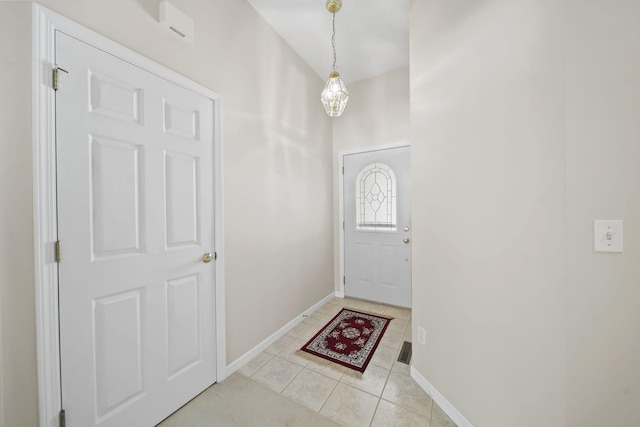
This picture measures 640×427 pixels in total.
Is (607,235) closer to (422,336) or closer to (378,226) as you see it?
(422,336)

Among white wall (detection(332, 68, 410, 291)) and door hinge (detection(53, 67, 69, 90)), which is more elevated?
white wall (detection(332, 68, 410, 291))

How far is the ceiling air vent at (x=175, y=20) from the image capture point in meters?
1.30

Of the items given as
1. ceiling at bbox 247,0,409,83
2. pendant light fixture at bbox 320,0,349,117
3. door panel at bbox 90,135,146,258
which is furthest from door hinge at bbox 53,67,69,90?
ceiling at bbox 247,0,409,83

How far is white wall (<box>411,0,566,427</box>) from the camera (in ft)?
3.08

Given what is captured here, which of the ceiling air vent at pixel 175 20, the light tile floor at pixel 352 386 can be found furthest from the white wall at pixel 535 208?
the ceiling air vent at pixel 175 20

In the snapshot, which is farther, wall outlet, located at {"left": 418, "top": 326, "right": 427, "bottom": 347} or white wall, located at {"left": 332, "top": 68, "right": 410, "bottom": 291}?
white wall, located at {"left": 332, "top": 68, "right": 410, "bottom": 291}

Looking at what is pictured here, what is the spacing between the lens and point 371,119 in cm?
308

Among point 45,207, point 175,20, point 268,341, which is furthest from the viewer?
point 268,341

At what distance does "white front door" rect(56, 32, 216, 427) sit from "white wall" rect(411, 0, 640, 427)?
1676mm

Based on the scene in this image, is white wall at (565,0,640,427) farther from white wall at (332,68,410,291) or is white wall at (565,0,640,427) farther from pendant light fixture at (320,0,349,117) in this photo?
white wall at (332,68,410,291)

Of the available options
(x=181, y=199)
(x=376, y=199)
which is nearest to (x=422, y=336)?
(x=376, y=199)

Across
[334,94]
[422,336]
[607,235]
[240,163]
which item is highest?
[334,94]

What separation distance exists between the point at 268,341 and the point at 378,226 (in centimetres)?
192

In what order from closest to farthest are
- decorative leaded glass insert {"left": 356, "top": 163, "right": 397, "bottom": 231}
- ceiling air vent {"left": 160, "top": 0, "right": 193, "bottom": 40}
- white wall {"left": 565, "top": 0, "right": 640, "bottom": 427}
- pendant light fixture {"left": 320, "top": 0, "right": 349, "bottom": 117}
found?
white wall {"left": 565, "top": 0, "right": 640, "bottom": 427} < ceiling air vent {"left": 160, "top": 0, "right": 193, "bottom": 40} < pendant light fixture {"left": 320, "top": 0, "right": 349, "bottom": 117} < decorative leaded glass insert {"left": 356, "top": 163, "right": 397, "bottom": 231}
